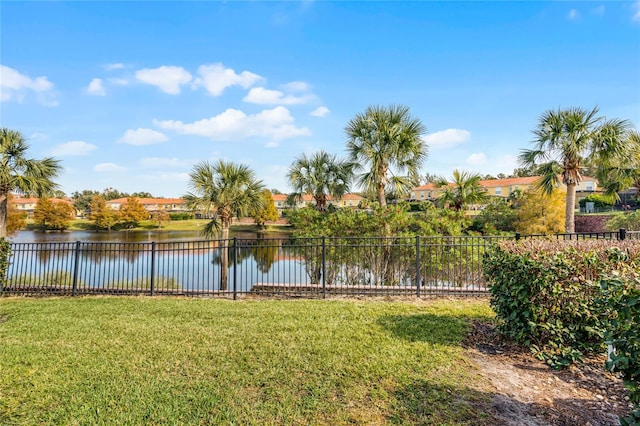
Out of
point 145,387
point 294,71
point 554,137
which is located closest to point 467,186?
point 554,137

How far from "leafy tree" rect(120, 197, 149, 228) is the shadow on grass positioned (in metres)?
48.9

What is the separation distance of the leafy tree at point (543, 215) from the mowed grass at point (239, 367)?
1494cm

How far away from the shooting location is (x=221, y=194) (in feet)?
40.0

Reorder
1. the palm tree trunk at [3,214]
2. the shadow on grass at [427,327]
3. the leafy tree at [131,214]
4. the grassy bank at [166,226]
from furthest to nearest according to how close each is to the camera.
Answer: the leafy tree at [131,214], the grassy bank at [166,226], the palm tree trunk at [3,214], the shadow on grass at [427,327]

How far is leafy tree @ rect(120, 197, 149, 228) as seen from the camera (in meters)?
44.7

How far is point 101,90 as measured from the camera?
9906 millimetres

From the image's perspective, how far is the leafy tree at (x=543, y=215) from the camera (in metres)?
17.3

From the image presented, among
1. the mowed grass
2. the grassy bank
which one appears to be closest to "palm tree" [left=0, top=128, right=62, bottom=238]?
the mowed grass

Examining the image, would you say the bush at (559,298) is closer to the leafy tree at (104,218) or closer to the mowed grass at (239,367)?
the mowed grass at (239,367)

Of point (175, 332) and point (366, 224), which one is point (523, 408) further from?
point (366, 224)

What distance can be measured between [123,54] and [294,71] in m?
5.36

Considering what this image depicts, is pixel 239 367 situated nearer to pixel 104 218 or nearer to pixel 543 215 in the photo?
pixel 543 215

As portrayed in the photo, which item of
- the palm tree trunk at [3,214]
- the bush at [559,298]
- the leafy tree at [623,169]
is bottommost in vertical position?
the bush at [559,298]

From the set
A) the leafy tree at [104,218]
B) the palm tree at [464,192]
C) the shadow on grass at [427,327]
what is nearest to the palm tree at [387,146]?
the palm tree at [464,192]
